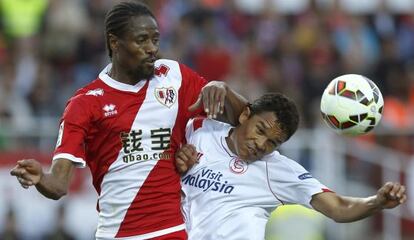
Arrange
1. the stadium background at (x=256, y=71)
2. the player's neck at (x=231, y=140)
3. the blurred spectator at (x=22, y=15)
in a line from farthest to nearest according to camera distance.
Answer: the blurred spectator at (x=22, y=15)
the stadium background at (x=256, y=71)
the player's neck at (x=231, y=140)

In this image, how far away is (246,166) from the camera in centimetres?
809

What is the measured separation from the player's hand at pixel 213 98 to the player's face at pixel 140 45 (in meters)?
0.39

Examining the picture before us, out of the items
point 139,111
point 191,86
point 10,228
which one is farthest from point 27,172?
point 10,228

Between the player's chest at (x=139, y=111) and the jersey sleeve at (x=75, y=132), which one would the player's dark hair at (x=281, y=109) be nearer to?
the player's chest at (x=139, y=111)

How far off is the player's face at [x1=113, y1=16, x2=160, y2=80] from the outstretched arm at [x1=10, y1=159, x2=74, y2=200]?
77cm

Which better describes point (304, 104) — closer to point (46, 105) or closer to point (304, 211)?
point (304, 211)

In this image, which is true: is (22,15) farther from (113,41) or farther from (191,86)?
(113,41)

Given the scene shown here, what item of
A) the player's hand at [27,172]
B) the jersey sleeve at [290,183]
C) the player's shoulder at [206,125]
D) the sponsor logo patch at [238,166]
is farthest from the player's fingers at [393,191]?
the player's hand at [27,172]

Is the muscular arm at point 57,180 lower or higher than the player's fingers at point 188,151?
lower

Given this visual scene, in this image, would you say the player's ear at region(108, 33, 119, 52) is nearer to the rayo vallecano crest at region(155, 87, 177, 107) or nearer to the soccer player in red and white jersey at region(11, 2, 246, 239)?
the soccer player in red and white jersey at region(11, 2, 246, 239)

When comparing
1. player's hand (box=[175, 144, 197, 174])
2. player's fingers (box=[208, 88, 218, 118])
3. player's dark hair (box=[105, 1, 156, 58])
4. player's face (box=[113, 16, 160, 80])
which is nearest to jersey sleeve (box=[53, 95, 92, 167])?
player's face (box=[113, 16, 160, 80])

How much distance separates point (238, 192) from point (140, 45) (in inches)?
47.4

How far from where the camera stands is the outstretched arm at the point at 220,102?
7664 millimetres

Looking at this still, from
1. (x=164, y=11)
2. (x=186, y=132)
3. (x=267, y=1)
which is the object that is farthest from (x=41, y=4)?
(x=186, y=132)
